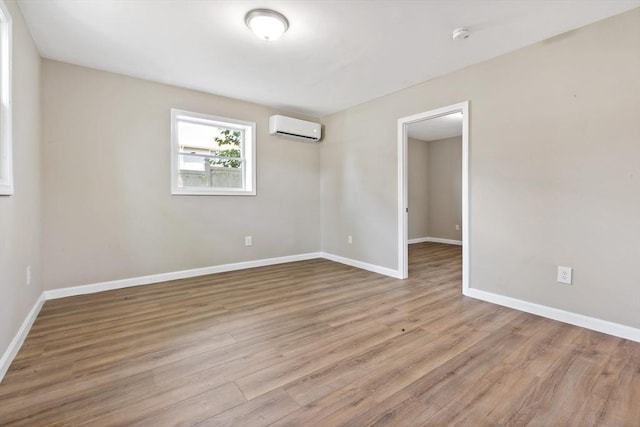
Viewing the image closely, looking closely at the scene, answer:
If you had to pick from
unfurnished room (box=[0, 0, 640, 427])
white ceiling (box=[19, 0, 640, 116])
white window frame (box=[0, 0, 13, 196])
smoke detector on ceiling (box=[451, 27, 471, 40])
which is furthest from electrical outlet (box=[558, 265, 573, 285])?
white window frame (box=[0, 0, 13, 196])

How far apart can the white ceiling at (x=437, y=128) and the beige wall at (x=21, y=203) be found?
188 inches

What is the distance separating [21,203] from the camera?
2.19m

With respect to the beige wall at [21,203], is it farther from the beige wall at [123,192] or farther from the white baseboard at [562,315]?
the white baseboard at [562,315]

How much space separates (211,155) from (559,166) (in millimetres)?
3823

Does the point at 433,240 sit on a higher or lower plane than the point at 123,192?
lower

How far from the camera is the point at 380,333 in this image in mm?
2238

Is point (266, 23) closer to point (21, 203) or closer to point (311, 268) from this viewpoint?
point (21, 203)

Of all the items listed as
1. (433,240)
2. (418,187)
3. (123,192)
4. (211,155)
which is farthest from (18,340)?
(433,240)

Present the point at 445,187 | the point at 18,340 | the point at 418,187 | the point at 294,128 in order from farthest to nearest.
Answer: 1. the point at 418,187
2. the point at 445,187
3. the point at 294,128
4. the point at 18,340

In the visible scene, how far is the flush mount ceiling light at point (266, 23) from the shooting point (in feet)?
7.16

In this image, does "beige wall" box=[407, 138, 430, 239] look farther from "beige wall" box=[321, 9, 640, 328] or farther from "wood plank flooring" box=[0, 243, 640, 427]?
"wood plank flooring" box=[0, 243, 640, 427]

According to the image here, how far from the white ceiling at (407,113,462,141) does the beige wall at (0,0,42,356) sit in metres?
4.77

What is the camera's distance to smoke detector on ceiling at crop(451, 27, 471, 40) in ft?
7.79

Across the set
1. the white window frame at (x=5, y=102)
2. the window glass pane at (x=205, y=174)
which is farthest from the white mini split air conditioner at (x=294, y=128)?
the white window frame at (x=5, y=102)
